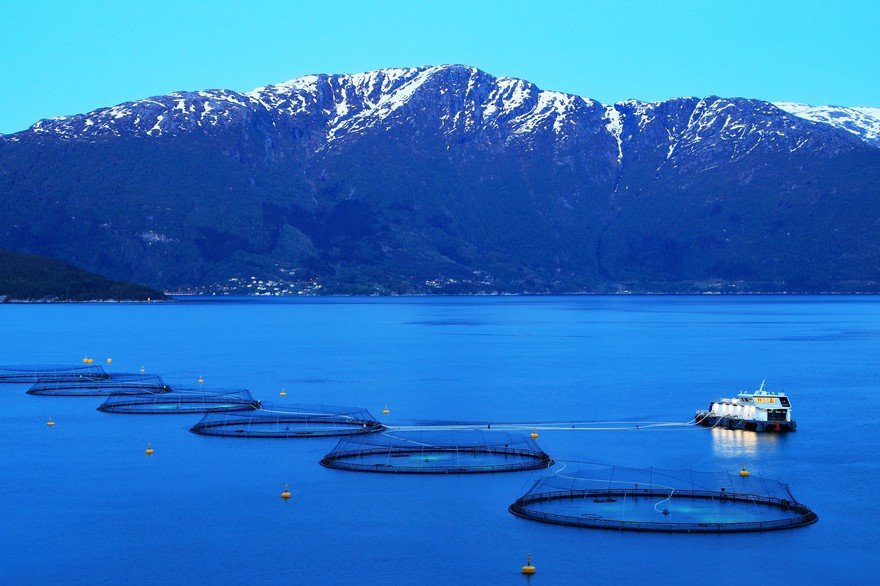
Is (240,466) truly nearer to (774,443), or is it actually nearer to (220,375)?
(774,443)

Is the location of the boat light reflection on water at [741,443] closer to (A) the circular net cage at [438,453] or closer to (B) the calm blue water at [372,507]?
(B) the calm blue water at [372,507]

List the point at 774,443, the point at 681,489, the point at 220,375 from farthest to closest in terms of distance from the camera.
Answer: the point at 220,375
the point at 774,443
the point at 681,489

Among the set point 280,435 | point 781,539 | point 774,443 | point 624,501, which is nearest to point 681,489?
point 624,501

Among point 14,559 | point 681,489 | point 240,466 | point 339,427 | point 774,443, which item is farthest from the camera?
point 339,427

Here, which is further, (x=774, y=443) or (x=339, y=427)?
(x=339, y=427)

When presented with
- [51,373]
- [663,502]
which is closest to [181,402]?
[51,373]

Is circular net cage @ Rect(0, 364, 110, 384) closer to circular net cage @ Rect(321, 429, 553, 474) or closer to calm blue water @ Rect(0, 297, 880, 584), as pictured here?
calm blue water @ Rect(0, 297, 880, 584)

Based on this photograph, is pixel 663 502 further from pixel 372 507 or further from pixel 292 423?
pixel 292 423
